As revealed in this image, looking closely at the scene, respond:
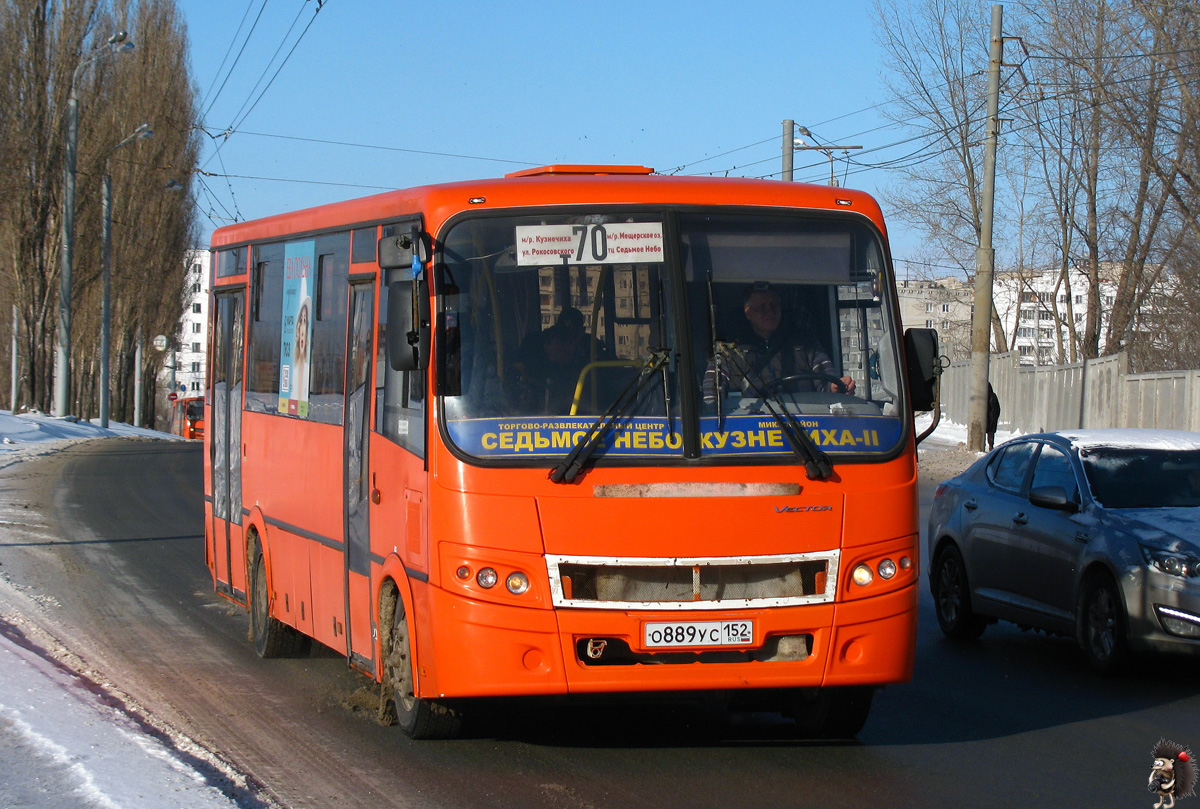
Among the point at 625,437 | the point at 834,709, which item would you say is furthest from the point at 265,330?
the point at 834,709

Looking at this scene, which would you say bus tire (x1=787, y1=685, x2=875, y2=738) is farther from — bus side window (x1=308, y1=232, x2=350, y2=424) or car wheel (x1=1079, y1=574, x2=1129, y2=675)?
bus side window (x1=308, y1=232, x2=350, y2=424)

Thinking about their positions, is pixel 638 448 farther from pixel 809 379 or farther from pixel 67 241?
pixel 67 241

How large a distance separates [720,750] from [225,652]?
13.2 ft

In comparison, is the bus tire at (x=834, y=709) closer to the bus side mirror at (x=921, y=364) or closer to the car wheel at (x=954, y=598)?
the bus side mirror at (x=921, y=364)

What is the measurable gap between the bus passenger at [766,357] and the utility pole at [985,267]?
21739 millimetres

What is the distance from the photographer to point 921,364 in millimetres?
6797

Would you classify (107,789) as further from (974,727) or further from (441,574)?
(974,727)

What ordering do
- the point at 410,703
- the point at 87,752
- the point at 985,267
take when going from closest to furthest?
the point at 87,752 < the point at 410,703 < the point at 985,267

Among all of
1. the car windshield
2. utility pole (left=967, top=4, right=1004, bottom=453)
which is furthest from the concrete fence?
the car windshield

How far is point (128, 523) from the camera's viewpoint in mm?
17250

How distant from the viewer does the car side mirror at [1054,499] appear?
9.25 m

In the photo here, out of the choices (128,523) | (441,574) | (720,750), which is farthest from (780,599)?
(128,523)

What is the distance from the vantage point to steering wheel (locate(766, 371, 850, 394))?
6422 mm

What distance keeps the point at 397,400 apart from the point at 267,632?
3036mm
